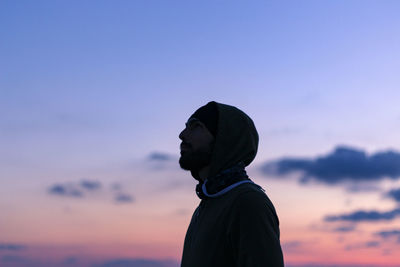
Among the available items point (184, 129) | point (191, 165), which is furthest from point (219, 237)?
point (184, 129)

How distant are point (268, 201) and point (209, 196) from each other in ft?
2.73

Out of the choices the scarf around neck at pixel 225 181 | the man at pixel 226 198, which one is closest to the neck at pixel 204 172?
the man at pixel 226 198

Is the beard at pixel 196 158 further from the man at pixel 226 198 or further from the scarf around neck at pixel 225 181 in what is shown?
the scarf around neck at pixel 225 181

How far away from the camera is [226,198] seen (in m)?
6.16

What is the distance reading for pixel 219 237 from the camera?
5.97 metres

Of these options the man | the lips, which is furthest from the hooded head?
the lips

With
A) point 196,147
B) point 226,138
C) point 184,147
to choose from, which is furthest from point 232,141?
point 184,147

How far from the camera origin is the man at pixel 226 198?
221 inches

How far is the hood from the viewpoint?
6.36 meters

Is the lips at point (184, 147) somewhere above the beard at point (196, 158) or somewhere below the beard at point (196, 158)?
above

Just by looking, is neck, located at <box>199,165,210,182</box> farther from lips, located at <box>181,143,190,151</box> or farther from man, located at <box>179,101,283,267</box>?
lips, located at <box>181,143,190,151</box>

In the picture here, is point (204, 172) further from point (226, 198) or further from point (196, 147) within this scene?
point (226, 198)

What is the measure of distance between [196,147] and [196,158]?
15 centimetres

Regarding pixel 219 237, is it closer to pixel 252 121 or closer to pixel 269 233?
pixel 269 233
